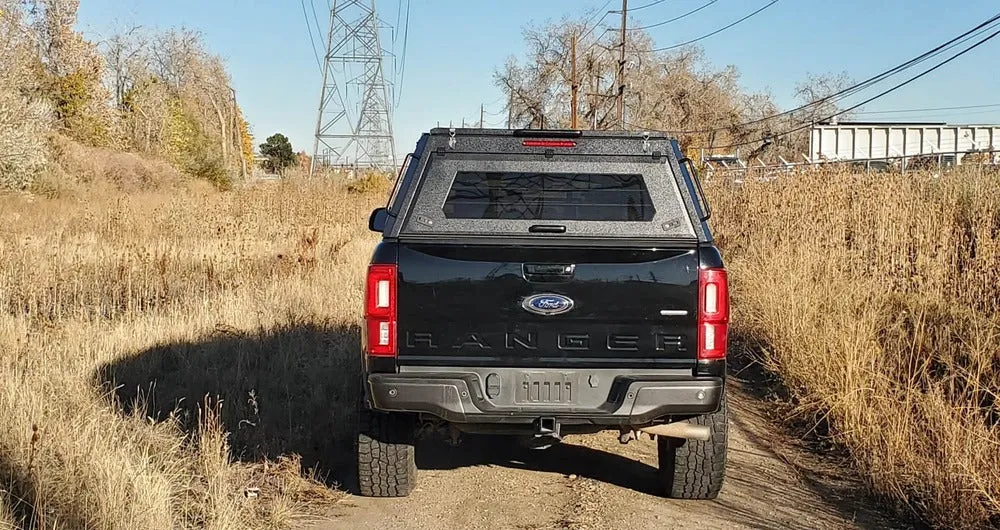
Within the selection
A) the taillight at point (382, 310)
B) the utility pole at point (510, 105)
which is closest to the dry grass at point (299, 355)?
the taillight at point (382, 310)

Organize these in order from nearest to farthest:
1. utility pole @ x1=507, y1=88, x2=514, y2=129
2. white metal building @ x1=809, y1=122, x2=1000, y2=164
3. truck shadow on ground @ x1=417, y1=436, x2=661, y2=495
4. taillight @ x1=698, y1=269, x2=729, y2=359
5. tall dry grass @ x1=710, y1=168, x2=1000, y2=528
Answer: taillight @ x1=698, y1=269, x2=729, y2=359, tall dry grass @ x1=710, y1=168, x2=1000, y2=528, truck shadow on ground @ x1=417, y1=436, x2=661, y2=495, white metal building @ x1=809, y1=122, x2=1000, y2=164, utility pole @ x1=507, y1=88, x2=514, y2=129

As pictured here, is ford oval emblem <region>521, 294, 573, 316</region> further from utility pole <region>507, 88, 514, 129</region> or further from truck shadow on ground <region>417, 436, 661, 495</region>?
utility pole <region>507, 88, 514, 129</region>

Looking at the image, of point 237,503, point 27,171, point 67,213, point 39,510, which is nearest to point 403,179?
point 237,503

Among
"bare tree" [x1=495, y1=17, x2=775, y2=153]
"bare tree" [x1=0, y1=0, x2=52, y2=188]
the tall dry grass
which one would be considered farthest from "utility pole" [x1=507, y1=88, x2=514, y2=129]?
the tall dry grass

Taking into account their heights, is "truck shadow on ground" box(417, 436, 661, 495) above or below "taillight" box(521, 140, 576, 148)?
below

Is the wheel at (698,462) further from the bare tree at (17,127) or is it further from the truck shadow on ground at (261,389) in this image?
the bare tree at (17,127)

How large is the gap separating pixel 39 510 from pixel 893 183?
947cm

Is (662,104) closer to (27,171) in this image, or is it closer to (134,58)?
(134,58)

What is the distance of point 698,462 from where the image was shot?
5246mm

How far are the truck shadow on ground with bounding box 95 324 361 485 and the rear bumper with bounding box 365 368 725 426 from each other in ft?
4.60

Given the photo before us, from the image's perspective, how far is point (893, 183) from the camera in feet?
35.3

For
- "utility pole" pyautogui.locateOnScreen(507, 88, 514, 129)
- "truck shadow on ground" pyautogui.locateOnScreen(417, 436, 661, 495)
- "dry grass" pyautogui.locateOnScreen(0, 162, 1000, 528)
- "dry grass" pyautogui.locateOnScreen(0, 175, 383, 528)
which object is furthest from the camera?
"utility pole" pyautogui.locateOnScreen(507, 88, 514, 129)

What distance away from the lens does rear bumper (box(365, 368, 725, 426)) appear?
4566mm

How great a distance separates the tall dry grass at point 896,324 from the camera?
516 centimetres
